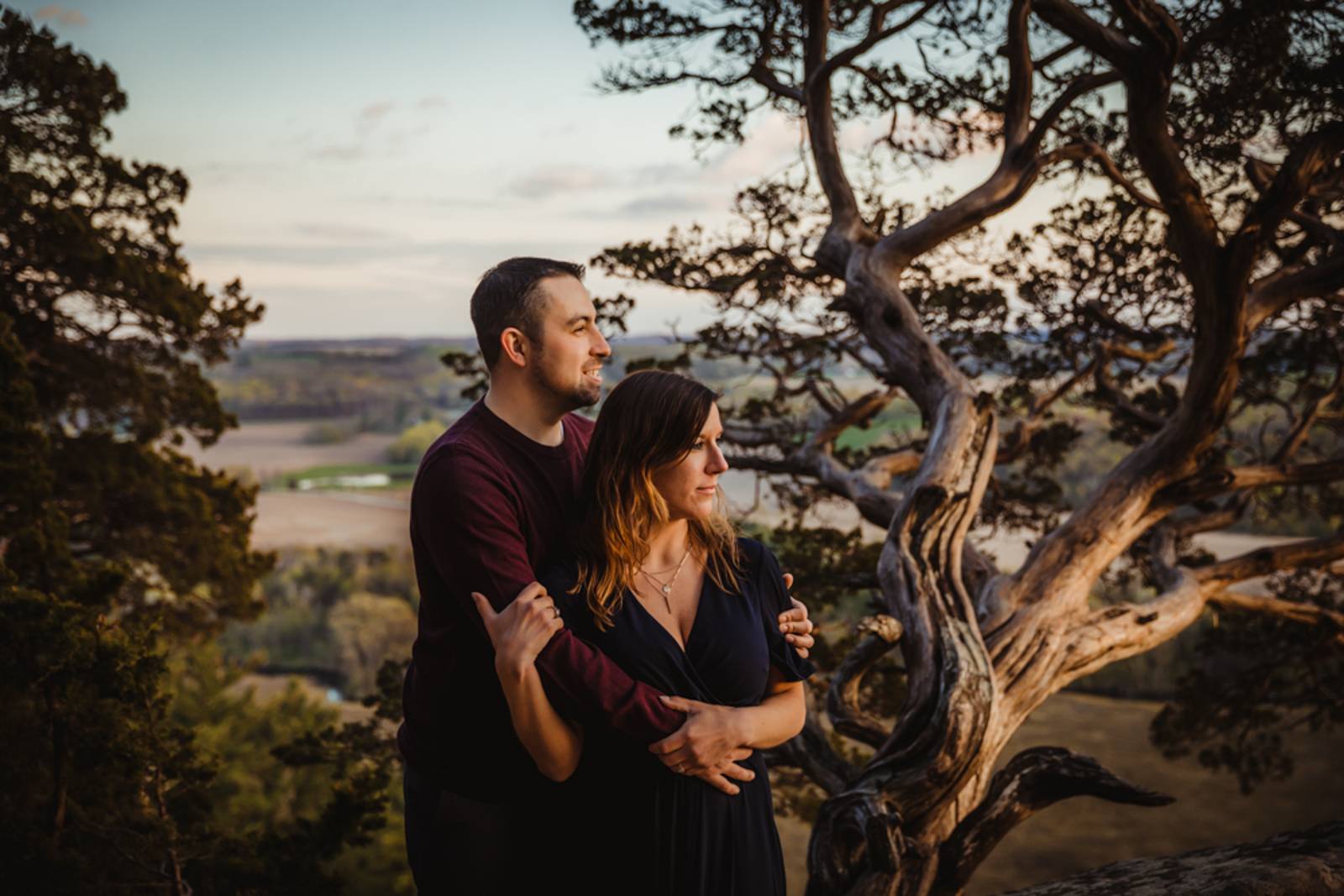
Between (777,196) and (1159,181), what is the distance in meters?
2.16

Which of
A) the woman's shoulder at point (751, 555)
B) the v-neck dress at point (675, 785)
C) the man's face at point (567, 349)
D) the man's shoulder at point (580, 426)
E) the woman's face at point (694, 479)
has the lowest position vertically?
the v-neck dress at point (675, 785)

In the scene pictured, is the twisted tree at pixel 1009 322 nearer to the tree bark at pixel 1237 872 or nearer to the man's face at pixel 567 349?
the tree bark at pixel 1237 872

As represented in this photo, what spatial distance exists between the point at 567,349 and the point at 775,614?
24.0 inches

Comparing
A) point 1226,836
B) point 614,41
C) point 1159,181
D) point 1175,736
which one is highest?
point 614,41

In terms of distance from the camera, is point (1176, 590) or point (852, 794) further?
point (1176, 590)

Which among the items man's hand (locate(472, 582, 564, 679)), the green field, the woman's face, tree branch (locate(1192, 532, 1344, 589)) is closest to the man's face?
the woman's face

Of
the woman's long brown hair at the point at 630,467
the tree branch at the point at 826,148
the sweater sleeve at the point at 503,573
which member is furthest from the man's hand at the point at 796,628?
the tree branch at the point at 826,148

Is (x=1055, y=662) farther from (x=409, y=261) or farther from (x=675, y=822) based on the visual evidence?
(x=409, y=261)

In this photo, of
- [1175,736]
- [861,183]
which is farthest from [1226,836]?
[861,183]

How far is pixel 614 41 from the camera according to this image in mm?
4715

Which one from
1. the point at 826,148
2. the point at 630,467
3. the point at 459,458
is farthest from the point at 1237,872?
the point at 826,148

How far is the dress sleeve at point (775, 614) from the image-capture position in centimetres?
173

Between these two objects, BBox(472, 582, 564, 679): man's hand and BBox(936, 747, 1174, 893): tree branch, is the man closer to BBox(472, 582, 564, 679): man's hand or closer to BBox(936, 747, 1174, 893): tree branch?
BBox(472, 582, 564, 679): man's hand

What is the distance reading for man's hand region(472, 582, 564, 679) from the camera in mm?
1482
